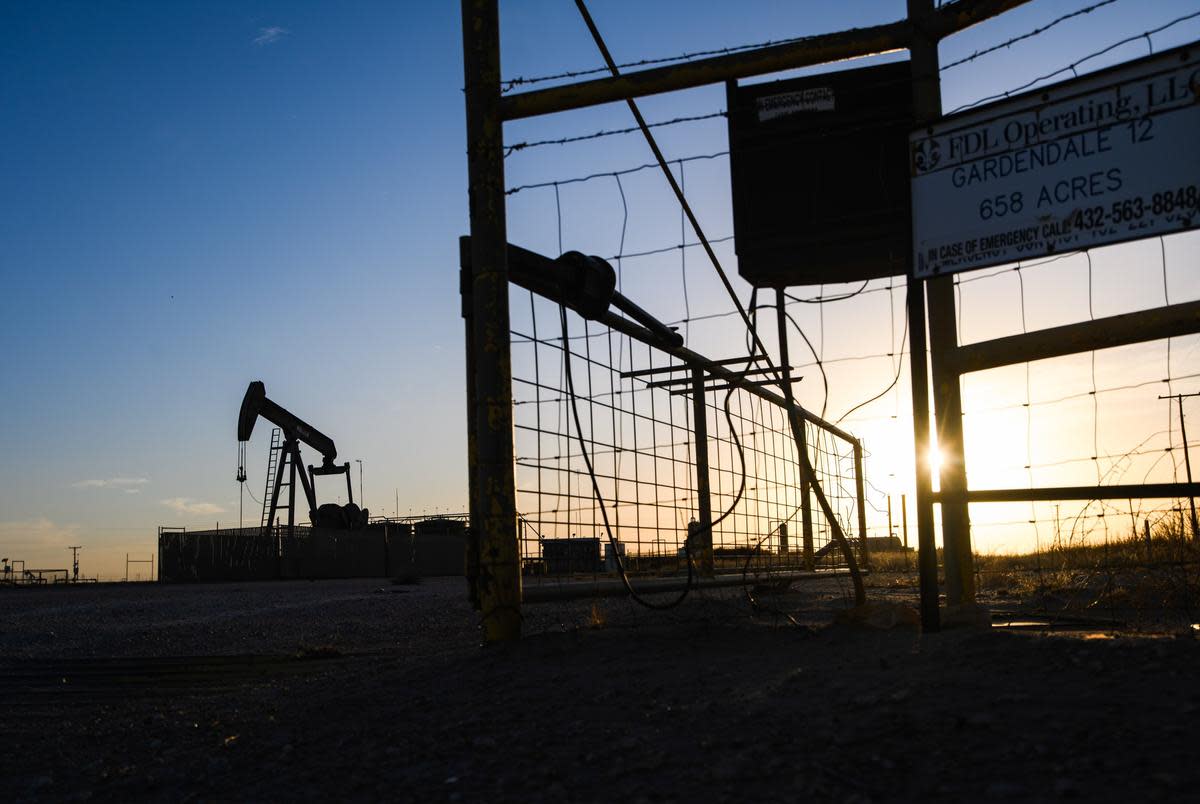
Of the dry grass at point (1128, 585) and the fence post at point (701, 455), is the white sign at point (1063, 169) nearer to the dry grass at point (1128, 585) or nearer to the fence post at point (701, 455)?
the dry grass at point (1128, 585)

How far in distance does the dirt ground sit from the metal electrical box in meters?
2.08

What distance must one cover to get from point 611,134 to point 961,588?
3.06 meters

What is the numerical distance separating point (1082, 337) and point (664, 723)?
2417 millimetres

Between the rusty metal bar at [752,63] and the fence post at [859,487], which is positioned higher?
the rusty metal bar at [752,63]

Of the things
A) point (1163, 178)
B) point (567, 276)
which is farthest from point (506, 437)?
point (1163, 178)

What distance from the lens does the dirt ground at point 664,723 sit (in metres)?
2.46

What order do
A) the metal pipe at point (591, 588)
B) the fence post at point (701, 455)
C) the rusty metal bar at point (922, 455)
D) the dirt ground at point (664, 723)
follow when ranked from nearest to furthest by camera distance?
the dirt ground at point (664, 723) → the rusty metal bar at point (922, 455) → the metal pipe at point (591, 588) → the fence post at point (701, 455)

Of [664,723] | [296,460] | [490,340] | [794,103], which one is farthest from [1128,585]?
[296,460]

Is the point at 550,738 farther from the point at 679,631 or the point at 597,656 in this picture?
the point at 679,631

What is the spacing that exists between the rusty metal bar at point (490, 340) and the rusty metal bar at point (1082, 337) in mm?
2275

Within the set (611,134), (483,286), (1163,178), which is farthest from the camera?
(611,134)

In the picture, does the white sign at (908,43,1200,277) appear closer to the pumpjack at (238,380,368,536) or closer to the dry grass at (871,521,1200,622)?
the dry grass at (871,521,1200,622)

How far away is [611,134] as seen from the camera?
5480 mm

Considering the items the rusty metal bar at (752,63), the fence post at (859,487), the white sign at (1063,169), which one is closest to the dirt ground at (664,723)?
the white sign at (1063,169)
